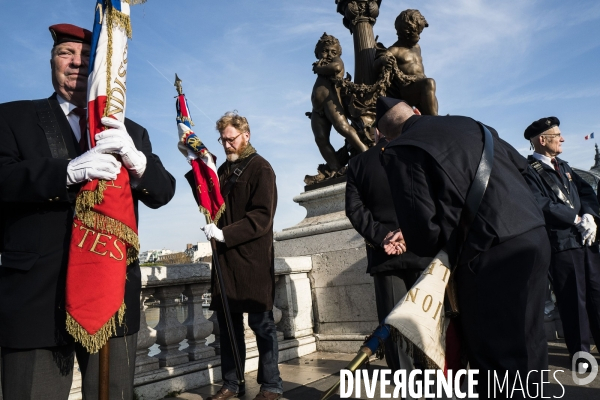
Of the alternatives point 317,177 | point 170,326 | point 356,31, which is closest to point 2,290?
point 170,326

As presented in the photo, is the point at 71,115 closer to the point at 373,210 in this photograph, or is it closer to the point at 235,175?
the point at 235,175

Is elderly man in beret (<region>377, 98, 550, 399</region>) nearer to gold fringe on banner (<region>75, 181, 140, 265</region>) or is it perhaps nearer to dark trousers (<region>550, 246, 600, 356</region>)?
gold fringe on banner (<region>75, 181, 140, 265</region>)

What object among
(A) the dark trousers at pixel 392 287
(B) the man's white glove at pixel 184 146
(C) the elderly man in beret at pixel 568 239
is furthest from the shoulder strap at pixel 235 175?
(C) the elderly man in beret at pixel 568 239

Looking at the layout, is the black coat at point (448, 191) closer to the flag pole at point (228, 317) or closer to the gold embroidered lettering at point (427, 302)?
the gold embroidered lettering at point (427, 302)

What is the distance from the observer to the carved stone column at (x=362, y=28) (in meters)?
7.52

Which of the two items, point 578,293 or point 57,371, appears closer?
point 57,371

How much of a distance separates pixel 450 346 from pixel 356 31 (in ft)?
21.4

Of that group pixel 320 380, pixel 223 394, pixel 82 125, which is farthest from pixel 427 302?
pixel 320 380

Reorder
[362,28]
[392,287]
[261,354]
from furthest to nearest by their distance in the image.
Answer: [362,28] < [261,354] < [392,287]

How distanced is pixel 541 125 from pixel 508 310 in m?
3.17

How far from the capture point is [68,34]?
2178mm

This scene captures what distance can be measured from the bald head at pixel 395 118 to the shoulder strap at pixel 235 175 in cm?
149

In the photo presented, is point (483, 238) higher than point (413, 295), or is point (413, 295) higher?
point (483, 238)

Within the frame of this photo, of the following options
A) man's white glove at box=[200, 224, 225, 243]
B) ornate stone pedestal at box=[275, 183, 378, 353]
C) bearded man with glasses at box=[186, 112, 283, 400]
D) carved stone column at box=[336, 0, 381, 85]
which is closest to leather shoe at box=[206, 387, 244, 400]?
bearded man with glasses at box=[186, 112, 283, 400]
